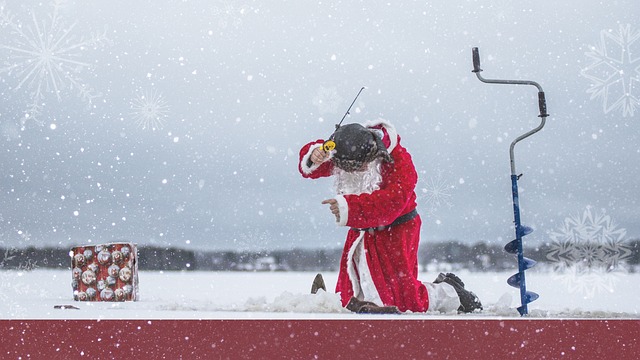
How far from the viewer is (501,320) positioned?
1.87m

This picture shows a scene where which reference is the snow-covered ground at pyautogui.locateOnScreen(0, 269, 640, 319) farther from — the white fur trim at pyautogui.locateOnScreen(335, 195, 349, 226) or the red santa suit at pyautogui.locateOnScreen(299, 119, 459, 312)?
the white fur trim at pyautogui.locateOnScreen(335, 195, 349, 226)

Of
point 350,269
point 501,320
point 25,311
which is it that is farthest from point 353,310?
point 25,311

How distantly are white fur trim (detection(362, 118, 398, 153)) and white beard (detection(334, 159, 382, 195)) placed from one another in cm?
8

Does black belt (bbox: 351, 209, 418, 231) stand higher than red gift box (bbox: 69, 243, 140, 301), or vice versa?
black belt (bbox: 351, 209, 418, 231)

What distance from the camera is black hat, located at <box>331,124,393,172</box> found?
2.48 meters

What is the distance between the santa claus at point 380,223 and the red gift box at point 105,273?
2.85ft

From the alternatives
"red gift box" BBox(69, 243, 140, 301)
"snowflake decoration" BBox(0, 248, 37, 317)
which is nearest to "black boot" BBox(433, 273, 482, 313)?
"red gift box" BBox(69, 243, 140, 301)

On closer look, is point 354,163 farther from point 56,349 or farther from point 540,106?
point 56,349

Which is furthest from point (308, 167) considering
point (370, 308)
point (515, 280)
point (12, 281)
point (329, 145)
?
point (12, 281)

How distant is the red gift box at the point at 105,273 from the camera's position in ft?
9.52

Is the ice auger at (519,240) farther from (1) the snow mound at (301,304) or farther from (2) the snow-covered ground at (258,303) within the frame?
(1) the snow mound at (301,304)

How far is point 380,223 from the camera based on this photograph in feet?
7.95

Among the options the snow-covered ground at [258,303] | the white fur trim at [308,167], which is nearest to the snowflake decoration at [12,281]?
the snow-covered ground at [258,303]

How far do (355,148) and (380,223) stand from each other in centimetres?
28
